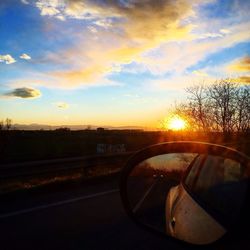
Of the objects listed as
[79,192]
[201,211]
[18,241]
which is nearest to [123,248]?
[18,241]

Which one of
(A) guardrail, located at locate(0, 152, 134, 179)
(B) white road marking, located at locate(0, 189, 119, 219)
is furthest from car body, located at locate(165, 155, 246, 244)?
(A) guardrail, located at locate(0, 152, 134, 179)

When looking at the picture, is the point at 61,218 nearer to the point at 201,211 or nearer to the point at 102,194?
the point at 102,194

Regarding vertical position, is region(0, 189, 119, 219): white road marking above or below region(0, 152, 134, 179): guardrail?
below

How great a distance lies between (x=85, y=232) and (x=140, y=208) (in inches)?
158

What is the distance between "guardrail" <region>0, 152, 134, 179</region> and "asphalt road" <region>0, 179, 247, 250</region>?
4.40 feet

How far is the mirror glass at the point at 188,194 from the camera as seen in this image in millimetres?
2066

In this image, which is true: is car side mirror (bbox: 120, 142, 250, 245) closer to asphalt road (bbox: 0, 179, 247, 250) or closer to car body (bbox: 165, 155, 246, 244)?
car body (bbox: 165, 155, 246, 244)

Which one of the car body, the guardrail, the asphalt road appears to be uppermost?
the car body

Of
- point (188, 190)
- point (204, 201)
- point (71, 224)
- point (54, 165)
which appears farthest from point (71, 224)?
point (54, 165)

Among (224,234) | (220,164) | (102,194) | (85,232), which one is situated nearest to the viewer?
(224,234)

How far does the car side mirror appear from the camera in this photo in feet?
6.44

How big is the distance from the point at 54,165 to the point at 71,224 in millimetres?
5975

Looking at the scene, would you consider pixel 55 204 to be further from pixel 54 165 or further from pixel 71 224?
pixel 54 165

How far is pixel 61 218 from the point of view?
25.2 feet
